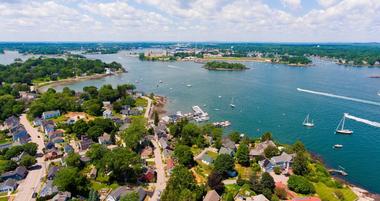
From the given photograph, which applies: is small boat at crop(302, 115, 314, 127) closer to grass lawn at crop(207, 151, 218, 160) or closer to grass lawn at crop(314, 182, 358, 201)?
grass lawn at crop(314, 182, 358, 201)

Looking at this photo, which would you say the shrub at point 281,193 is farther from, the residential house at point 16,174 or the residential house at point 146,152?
the residential house at point 16,174

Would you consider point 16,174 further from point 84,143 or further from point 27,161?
point 84,143

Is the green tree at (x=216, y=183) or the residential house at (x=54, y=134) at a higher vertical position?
the green tree at (x=216, y=183)

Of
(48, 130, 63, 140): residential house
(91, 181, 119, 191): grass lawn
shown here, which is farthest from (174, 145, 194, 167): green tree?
(48, 130, 63, 140): residential house

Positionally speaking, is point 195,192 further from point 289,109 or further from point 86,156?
point 289,109

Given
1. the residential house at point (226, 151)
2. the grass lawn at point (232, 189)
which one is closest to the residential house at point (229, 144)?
the residential house at point (226, 151)

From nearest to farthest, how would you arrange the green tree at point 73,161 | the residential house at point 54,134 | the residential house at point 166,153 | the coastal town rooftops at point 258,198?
1. the coastal town rooftops at point 258,198
2. the green tree at point 73,161
3. the residential house at point 166,153
4. the residential house at point 54,134
